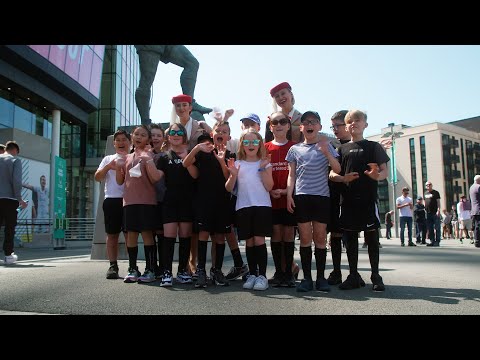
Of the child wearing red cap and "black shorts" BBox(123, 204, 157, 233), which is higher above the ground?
the child wearing red cap

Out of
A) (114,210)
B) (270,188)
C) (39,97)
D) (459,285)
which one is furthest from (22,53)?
(459,285)

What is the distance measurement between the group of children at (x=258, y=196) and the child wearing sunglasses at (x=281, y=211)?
1 centimetres

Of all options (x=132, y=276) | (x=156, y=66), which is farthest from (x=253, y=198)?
(x=156, y=66)

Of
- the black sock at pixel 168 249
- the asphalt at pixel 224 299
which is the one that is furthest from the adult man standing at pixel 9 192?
the black sock at pixel 168 249

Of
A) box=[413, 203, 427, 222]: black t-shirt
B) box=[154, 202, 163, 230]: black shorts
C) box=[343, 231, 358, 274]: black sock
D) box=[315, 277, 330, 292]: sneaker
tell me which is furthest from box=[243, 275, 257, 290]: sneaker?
box=[413, 203, 427, 222]: black t-shirt

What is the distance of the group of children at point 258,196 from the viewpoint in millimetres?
3922

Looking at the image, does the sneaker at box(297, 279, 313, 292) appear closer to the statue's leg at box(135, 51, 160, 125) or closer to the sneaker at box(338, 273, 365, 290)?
the sneaker at box(338, 273, 365, 290)

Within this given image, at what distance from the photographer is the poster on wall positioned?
18.4 meters

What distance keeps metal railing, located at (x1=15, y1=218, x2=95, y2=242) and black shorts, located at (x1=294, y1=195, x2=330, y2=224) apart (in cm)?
1609

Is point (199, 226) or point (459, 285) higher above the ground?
point (199, 226)
